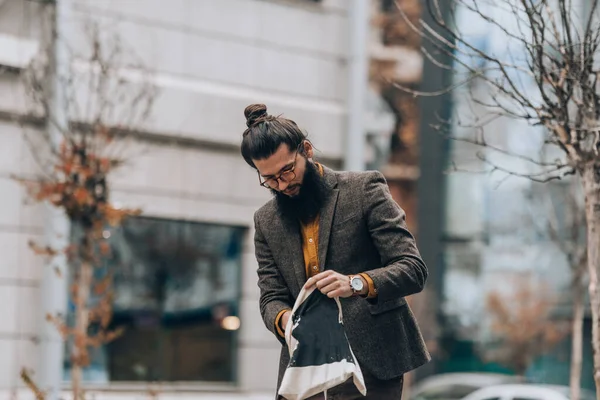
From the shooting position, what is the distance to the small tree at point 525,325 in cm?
3403

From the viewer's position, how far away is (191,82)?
15281mm

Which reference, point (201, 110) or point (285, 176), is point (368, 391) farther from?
point (201, 110)

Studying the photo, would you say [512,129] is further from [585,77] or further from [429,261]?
[585,77]

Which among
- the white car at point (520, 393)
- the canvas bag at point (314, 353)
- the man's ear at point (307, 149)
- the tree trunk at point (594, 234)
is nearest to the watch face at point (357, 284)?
the canvas bag at point (314, 353)

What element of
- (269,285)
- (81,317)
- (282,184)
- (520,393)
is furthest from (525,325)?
(282,184)

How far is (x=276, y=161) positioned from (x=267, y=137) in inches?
3.7

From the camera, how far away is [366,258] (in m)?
5.17

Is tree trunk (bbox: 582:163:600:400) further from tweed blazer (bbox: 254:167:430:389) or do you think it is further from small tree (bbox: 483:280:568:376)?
small tree (bbox: 483:280:568:376)

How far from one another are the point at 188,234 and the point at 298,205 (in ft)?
34.3

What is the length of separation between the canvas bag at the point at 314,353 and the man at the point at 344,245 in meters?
0.14

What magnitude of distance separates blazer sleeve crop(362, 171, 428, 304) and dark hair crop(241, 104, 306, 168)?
1.14 ft

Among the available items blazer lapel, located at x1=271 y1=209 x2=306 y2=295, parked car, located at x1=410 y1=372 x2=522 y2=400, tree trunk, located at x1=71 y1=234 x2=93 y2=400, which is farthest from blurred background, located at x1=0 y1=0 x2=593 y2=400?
blazer lapel, located at x1=271 y1=209 x2=306 y2=295

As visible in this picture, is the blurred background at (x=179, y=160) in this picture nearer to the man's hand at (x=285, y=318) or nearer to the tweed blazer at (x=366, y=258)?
the tweed blazer at (x=366, y=258)

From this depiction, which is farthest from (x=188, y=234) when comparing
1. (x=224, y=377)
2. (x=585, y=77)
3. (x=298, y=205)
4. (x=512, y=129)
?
(x=512, y=129)
